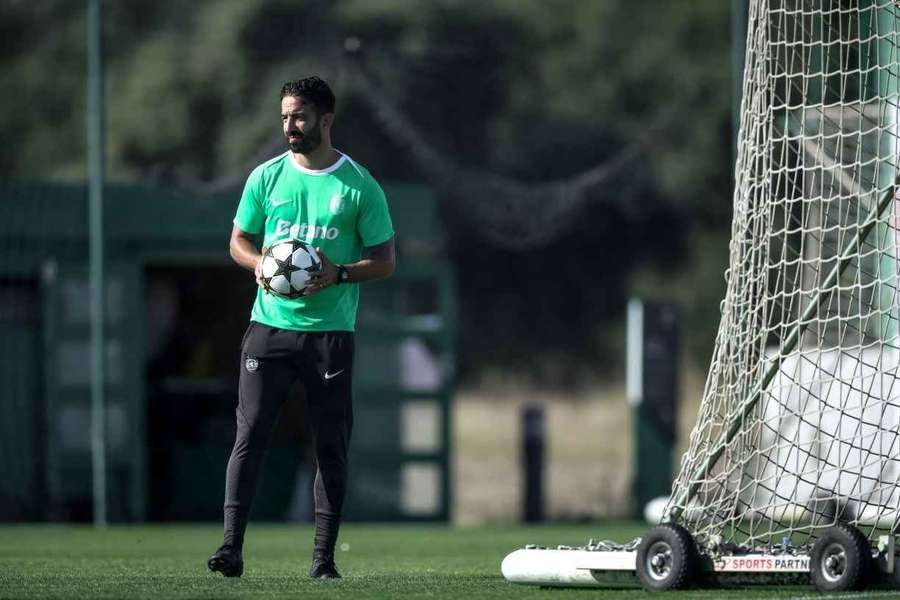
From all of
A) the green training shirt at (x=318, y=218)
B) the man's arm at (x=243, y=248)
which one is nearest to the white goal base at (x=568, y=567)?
the green training shirt at (x=318, y=218)

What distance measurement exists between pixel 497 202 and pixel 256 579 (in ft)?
44.6

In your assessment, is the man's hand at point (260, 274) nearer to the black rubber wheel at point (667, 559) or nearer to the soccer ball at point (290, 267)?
the soccer ball at point (290, 267)

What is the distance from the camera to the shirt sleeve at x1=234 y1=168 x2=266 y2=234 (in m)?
7.89

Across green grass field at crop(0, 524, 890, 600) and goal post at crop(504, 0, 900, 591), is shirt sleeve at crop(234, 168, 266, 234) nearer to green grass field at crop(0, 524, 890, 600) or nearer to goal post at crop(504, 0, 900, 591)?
green grass field at crop(0, 524, 890, 600)

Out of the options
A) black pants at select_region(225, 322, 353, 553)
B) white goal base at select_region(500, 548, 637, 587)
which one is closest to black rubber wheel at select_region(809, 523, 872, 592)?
white goal base at select_region(500, 548, 637, 587)

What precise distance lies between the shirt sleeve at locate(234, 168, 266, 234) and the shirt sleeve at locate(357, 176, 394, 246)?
0.41 meters

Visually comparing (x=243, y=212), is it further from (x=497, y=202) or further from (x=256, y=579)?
(x=497, y=202)

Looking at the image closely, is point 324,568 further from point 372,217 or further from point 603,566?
point 372,217

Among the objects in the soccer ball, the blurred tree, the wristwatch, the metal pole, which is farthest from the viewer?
the blurred tree

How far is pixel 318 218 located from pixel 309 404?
0.76 meters

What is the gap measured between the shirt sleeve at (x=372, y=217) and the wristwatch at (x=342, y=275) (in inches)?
8.3

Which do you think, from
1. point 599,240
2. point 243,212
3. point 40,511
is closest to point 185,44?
point 599,240

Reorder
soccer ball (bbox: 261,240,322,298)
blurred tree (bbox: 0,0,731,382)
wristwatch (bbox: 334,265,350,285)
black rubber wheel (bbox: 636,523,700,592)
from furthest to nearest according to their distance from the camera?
blurred tree (bbox: 0,0,731,382), wristwatch (bbox: 334,265,350,285), soccer ball (bbox: 261,240,322,298), black rubber wheel (bbox: 636,523,700,592)

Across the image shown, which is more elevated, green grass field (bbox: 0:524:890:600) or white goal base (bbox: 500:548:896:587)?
white goal base (bbox: 500:548:896:587)
